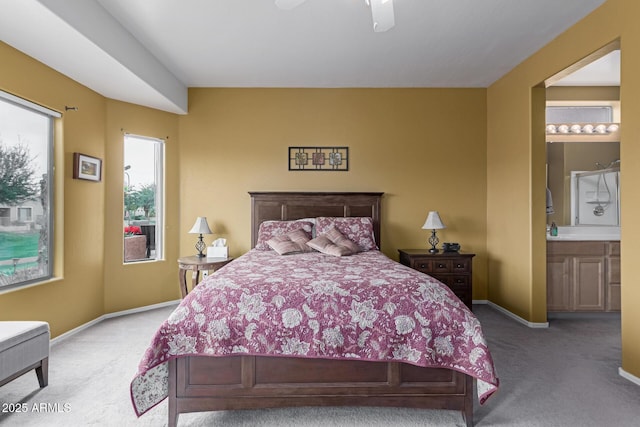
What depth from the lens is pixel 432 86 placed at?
15.4ft

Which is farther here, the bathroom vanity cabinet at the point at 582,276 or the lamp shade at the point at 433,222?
the lamp shade at the point at 433,222

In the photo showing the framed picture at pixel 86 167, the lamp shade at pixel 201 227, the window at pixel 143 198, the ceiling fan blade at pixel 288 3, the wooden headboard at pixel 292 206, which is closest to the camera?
the ceiling fan blade at pixel 288 3

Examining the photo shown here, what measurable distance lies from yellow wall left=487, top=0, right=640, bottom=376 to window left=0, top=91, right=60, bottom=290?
4733 millimetres

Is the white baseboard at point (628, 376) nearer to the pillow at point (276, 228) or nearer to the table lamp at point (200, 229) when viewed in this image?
the pillow at point (276, 228)

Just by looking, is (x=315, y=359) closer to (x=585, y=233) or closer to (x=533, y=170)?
(x=533, y=170)

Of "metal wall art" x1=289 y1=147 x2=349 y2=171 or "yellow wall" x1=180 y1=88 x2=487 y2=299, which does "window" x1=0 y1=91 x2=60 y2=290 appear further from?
"metal wall art" x1=289 y1=147 x2=349 y2=171

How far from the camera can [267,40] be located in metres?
3.43

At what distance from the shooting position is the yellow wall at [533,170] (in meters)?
2.56

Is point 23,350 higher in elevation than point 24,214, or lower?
lower

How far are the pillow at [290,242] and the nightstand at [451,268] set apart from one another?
126cm

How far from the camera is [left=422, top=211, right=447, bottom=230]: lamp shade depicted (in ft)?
14.2

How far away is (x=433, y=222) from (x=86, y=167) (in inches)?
154

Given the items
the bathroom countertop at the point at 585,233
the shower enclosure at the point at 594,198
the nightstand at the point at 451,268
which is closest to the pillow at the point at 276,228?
the nightstand at the point at 451,268

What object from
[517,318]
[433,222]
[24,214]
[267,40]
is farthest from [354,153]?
[24,214]
